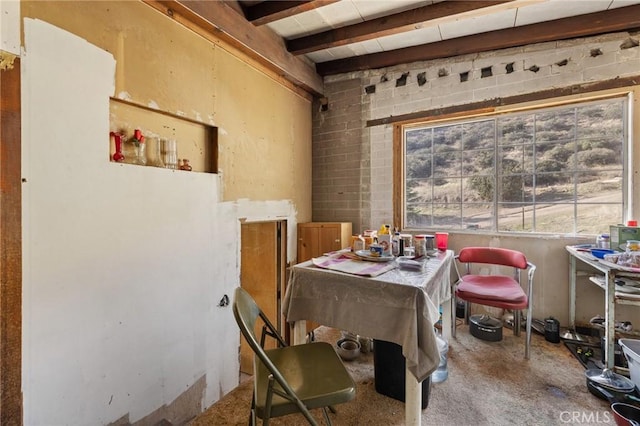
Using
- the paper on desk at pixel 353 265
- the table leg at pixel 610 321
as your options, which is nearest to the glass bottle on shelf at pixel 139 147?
the paper on desk at pixel 353 265

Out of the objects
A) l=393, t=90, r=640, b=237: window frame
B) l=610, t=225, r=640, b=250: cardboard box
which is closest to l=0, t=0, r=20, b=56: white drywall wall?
l=393, t=90, r=640, b=237: window frame

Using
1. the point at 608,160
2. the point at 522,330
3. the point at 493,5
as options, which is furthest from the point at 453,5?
the point at 522,330

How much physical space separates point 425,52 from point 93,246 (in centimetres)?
351

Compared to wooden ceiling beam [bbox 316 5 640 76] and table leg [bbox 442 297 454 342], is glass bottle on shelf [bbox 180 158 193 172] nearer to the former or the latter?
wooden ceiling beam [bbox 316 5 640 76]

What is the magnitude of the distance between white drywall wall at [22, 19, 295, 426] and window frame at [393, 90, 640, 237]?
2.29 m

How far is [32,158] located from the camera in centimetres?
140

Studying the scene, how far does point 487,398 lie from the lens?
77.5 inches

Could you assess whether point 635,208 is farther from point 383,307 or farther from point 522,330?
point 383,307

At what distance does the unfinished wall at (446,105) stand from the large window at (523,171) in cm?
15

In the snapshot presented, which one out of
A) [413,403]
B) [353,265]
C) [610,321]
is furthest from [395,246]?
[610,321]

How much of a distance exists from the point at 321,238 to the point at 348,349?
4.27 ft

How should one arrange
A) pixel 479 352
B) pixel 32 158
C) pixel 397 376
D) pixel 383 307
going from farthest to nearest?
pixel 479 352 < pixel 397 376 < pixel 383 307 < pixel 32 158

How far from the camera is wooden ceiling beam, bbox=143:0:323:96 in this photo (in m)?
2.10

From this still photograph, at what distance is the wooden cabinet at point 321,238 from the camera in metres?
3.38
